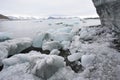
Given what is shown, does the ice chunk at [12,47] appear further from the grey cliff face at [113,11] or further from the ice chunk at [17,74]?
the grey cliff face at [113,11]

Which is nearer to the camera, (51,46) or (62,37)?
(51,46)

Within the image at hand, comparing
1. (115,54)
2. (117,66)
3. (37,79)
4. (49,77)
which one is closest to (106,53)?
(115,54)

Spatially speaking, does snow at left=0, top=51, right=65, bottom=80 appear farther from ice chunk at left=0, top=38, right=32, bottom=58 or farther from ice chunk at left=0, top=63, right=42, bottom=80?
ice chunk at left=0, top=38, right=32, bottom=58

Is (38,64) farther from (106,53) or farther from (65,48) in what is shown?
(65,48)

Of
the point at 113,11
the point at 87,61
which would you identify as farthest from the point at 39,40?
the point at 113,11

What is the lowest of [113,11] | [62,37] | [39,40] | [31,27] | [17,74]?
[31,27]

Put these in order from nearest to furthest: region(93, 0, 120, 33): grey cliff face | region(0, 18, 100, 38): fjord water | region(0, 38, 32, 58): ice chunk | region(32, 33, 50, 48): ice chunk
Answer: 1. region(93, 0, 120, 33): grey cliff face
2. region(0, 38, 32, 58): ice chunk
3. region(32, 33, 50, 48): ice chunk
4. region(0, 18, 100, 38): fjord water

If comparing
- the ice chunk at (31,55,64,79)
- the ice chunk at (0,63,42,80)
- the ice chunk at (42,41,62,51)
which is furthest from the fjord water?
the ice chunk at (31,55,64,79)

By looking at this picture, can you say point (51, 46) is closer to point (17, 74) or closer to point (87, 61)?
point (87, 61)

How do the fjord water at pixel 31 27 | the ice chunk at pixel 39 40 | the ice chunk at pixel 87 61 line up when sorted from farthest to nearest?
the fjord water at pixel 31 27 → the ice chunk at pixel 39 40 → the ice chunk at pixel 87 61

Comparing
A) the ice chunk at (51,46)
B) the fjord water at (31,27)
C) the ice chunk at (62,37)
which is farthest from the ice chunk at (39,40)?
the fjord water at (31,27)

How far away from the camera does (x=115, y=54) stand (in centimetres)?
324

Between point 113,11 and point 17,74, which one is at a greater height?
point 113,11

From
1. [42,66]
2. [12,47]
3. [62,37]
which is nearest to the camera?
[42,66]
